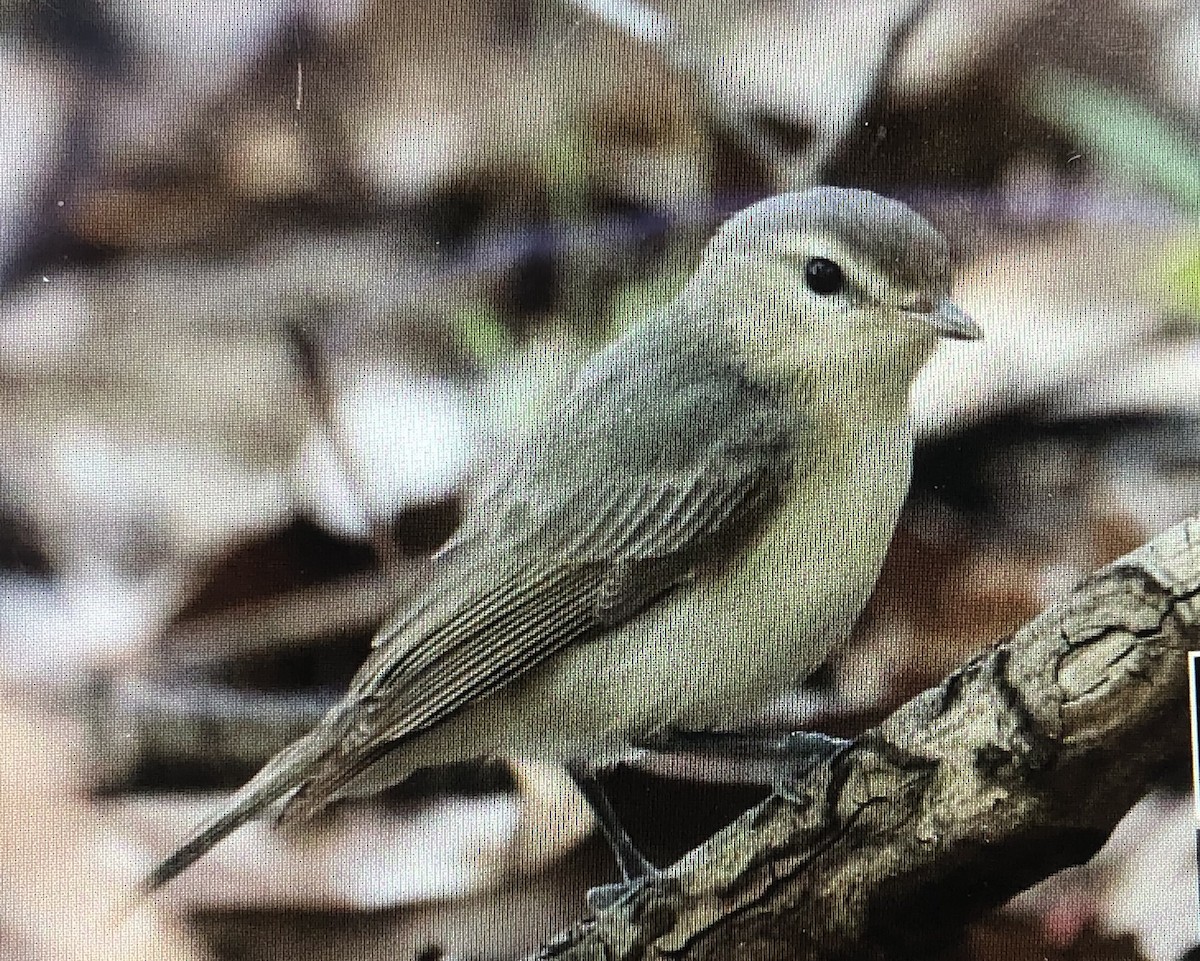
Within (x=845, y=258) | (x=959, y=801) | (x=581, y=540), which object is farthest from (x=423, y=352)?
(x=959, y=801)

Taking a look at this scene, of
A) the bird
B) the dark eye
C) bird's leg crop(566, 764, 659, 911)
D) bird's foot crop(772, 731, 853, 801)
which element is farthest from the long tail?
the dark eye

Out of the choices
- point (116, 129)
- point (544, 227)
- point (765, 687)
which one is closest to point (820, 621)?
point (765, 687)

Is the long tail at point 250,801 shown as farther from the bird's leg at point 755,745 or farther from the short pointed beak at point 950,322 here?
the short pointed beak at point 950,322

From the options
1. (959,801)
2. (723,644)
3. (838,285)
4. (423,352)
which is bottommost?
(959,801)

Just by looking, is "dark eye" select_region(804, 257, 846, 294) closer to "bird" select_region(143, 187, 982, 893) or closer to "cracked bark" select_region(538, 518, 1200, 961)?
"bird" select_region(143, 187, 982, 893)

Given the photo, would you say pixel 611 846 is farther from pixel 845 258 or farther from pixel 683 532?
pixel 845 258
